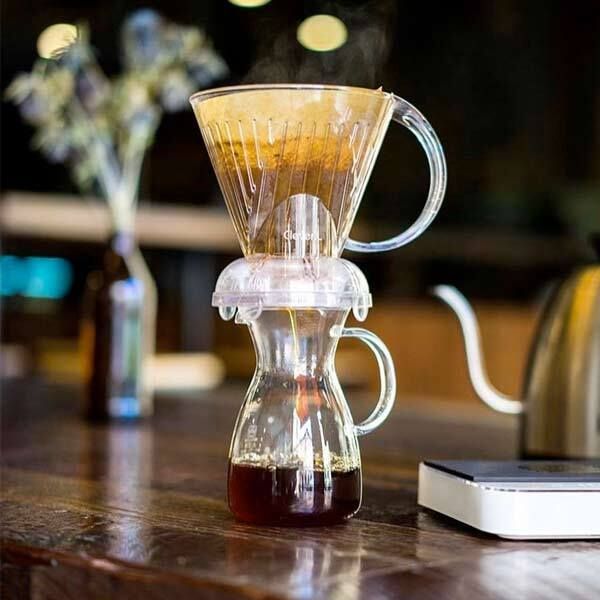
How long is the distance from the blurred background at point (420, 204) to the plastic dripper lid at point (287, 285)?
9.76ft

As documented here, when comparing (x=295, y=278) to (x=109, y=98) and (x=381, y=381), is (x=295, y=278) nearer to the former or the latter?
(x=381, y=381)

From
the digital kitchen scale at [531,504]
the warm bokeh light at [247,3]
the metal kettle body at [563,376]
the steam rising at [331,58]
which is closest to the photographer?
the digital kitchen scale at [531,504]

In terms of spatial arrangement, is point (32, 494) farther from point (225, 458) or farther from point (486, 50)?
point (486, 50)

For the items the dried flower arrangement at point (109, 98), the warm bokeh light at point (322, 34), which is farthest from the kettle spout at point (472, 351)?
the warm bokeh light at point (322, 34)

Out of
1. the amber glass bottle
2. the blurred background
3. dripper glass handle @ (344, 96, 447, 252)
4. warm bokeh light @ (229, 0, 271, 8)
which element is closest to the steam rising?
the amber glass bottle

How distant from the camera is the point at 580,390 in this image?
124cm

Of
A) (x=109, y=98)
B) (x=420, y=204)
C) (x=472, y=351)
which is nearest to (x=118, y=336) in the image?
(x=109, y=98)

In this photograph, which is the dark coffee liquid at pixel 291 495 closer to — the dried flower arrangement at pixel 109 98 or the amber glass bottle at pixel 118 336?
the amber glass bottle at pixel 118 336

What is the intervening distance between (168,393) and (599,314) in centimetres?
106

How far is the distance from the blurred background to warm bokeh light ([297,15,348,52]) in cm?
156

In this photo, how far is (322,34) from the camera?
84.3 inches

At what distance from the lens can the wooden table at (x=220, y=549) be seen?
2.10ft

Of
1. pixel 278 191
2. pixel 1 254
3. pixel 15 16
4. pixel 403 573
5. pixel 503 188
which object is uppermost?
pixel 15 16

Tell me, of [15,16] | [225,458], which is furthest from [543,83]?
[225,458]
